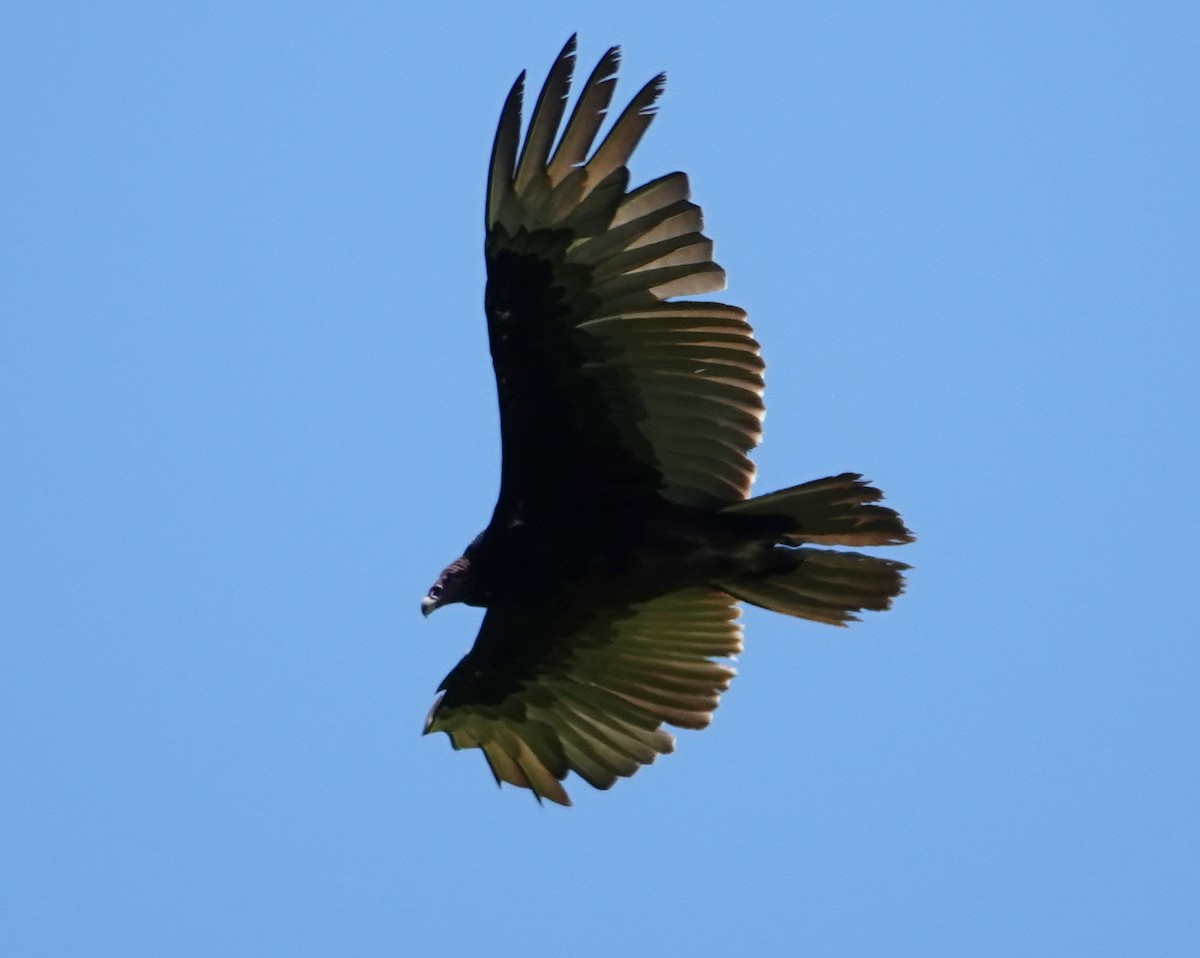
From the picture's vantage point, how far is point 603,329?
7121 millimetres

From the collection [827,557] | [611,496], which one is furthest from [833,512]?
[611,496]

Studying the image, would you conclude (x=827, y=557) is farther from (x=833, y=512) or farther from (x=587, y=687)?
(x=587, y=687)

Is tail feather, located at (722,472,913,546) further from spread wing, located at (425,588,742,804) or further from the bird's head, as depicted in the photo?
the bird's head

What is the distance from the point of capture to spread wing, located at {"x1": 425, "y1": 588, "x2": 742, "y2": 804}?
780cm

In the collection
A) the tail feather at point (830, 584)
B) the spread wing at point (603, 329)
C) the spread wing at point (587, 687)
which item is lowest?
the spread wing at point (587, 687)

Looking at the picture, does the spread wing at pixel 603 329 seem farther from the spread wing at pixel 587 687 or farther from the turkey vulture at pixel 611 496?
the spread wing at pixel 587 687

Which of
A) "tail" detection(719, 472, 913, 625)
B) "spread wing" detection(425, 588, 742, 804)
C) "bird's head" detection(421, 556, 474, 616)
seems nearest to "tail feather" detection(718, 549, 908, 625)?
"tail" detection(719, 472, 913, 625)

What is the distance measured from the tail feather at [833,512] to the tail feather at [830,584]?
0.10 m

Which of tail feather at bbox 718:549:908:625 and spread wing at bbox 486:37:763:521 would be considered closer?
spread wing at bbox 486:37:763:521

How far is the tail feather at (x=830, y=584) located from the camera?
24.0 feet

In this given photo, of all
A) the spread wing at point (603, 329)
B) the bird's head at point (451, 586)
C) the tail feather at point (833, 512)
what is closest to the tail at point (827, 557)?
the tail feather at point (833, 512)

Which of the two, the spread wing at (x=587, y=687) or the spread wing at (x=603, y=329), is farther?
the spread wing at (x=587, y=687)

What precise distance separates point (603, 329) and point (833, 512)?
108 centimetres

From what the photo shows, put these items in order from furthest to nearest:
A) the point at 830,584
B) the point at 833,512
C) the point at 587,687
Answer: the point at 587,687
the point at 830,584
the point at 833,512
